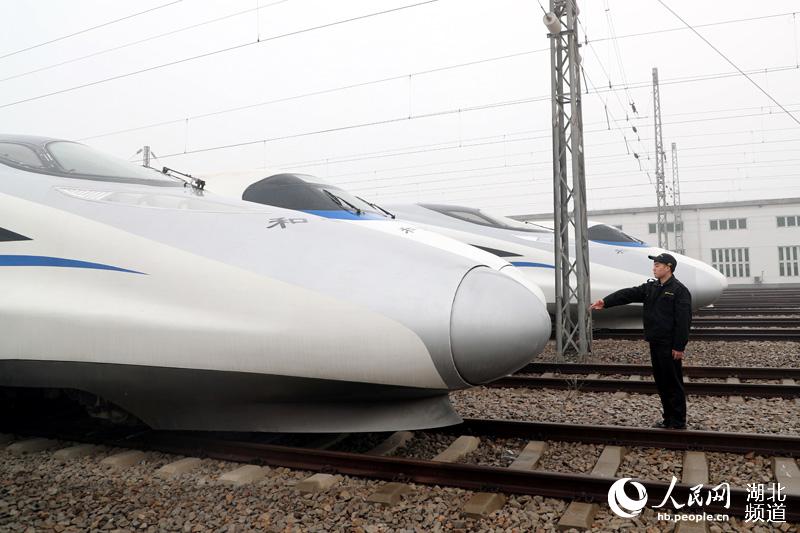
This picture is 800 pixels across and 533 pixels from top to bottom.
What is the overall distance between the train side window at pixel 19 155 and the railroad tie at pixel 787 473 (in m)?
5.03

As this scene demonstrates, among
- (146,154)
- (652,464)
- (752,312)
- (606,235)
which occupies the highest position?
(146,154)

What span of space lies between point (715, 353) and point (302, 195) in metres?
6.34

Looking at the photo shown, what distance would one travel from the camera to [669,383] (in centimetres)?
466

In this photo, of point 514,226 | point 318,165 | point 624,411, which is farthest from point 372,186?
point 624,411

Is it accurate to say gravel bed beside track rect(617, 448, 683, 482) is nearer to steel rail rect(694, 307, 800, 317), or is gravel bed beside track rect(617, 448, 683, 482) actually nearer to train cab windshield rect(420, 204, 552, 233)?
train cab windshield rect(420, 204, 552, 233)

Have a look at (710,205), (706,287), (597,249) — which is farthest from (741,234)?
(597,249)

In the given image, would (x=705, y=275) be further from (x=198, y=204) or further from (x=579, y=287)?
(x=198, y=204)

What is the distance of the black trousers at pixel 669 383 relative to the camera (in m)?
4.62

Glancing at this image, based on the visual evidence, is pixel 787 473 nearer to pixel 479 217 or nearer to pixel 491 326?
pixel 491 326

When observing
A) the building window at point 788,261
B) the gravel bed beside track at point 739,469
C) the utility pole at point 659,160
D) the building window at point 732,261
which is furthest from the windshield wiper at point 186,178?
the building window at point 788,261

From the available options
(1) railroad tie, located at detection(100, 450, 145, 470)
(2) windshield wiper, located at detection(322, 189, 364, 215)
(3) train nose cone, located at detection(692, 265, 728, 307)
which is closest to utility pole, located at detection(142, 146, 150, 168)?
(3) train nose cone, located at detection(692, 265, 728, 307)

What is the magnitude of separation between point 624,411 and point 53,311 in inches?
169

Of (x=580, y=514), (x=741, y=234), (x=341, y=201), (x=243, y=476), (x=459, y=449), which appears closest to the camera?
(x=580, y=514)

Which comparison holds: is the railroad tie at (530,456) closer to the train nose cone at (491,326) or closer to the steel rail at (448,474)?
the steel rail at (448,474)
